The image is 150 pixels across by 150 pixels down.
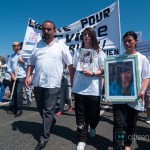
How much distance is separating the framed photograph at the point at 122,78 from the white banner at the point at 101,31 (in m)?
2.53

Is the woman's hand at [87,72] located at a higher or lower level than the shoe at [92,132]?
higher

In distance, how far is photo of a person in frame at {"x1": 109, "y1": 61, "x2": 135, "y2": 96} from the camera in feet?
12.2

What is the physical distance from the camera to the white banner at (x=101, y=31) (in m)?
6.40

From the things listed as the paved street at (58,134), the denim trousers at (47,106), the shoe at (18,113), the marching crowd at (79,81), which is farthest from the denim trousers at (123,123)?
the shoe at (18,113)

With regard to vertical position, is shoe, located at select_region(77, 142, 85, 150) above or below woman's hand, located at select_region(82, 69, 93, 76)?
below

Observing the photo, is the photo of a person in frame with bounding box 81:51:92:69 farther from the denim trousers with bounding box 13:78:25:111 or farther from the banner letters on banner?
the denim trousers with bounding box 13:78:25:111

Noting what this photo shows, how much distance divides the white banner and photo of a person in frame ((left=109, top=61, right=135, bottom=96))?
2564 mm

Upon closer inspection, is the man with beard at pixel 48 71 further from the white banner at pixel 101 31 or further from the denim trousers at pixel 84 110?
the white banner at pixel 101 31

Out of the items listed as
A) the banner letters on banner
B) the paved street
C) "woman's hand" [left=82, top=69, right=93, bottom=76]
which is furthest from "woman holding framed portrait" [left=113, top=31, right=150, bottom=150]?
the banner letters on banner

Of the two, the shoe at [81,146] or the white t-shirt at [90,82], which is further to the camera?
the white t-shirt at [90,82]

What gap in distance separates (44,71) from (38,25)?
13.5 feet

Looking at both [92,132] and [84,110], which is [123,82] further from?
[92,132]

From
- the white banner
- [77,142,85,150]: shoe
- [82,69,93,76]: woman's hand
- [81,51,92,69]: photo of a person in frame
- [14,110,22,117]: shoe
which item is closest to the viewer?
[77,142,85,150]: shoe

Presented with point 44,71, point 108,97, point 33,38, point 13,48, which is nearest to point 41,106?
point 44,71
